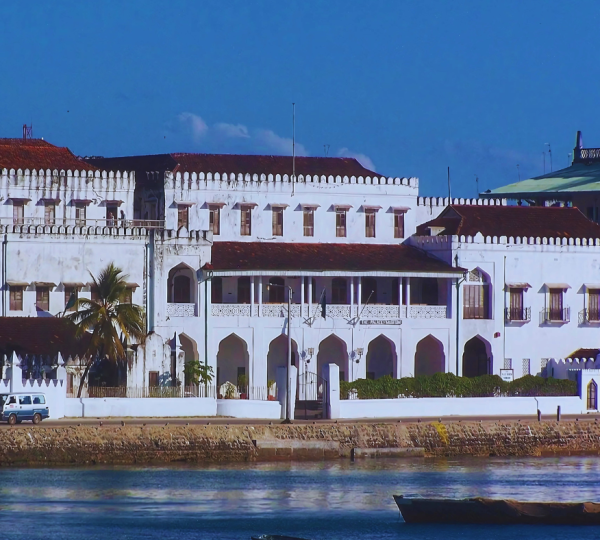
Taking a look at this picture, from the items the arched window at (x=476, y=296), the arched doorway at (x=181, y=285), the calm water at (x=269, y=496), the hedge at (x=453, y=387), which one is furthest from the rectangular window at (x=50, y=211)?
the calm water at (x=269, y=496)

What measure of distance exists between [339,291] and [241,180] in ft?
19.6

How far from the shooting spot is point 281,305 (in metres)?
76.3

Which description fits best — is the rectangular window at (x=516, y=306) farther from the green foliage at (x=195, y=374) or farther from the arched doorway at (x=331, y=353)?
the green foliage at (x=195, y=374)

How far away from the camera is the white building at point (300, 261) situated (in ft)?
246

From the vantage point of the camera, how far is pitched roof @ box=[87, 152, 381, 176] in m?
81.1

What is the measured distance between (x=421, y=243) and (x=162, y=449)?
21175mm

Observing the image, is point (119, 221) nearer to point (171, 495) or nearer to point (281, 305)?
point (281, 305)

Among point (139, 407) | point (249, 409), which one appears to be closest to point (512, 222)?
point (249, 409)

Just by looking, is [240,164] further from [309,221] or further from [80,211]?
[80,211]

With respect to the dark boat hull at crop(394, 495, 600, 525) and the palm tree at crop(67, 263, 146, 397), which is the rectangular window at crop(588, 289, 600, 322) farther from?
the dark boat hull at crop(394, 495, 600, 525)

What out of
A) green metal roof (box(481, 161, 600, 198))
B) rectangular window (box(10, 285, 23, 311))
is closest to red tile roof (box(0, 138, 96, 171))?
rectangular window (box(10, 285, 23, 311))

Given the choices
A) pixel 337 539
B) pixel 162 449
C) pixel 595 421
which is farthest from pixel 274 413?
pixel 337 539

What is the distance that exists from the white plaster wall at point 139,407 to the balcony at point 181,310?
683 centimetres

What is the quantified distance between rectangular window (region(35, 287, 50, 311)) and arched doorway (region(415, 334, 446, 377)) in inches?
599
